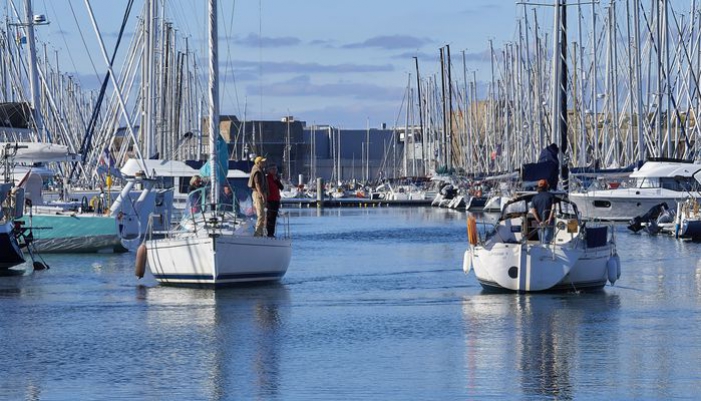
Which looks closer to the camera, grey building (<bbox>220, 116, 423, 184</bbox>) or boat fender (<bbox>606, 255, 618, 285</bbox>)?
boat fender (<bbox>606, 255, 618, 285</bbox>)

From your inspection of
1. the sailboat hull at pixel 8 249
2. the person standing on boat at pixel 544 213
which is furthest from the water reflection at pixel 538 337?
the sailboat hull at pixel 8 249

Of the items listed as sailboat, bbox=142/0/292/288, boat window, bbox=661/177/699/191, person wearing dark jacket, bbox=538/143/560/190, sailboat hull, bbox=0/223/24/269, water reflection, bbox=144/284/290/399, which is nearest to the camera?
water reflection, bbox=144/284/290/399

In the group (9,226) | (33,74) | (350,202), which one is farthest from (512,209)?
(350,202)

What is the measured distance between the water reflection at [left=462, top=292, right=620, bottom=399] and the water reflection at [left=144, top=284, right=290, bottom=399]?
271 centimetres

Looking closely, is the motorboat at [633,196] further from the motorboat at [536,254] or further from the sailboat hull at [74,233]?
the motorboat at [536,254]

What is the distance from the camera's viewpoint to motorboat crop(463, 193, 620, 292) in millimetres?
28328

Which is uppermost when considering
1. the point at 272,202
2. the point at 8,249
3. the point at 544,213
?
the point at 272,202

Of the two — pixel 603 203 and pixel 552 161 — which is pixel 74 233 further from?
pixel 603 203

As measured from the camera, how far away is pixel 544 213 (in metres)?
28.5

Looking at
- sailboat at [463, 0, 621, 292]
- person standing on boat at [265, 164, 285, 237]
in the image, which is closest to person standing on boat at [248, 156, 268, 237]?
person standing on boat at [265, 164, 285, 237]

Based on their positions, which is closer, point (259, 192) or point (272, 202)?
point (259, 192)

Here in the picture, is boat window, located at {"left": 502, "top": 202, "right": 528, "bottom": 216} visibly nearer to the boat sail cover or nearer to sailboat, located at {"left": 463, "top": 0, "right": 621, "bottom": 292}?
sailboat, located at {"left": 463, "top": 0, "right": 621, "bottom": 292}

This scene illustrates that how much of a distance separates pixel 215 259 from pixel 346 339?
7.50m

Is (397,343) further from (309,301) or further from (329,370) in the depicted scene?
(309,301)
